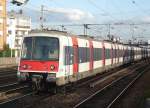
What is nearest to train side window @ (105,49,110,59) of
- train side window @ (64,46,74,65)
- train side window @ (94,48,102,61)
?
train side window @ (94,48,102,61)

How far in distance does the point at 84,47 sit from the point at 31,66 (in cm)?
613

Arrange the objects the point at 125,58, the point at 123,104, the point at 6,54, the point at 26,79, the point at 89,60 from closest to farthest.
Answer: the point at 123,104 < the point at 26,79 < the point at 89,60 < the point at 125,58 < the point at 6,54

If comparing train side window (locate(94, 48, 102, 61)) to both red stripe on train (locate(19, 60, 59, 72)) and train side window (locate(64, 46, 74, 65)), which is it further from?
red stripe on train (locate(19, 60, 59, 72))

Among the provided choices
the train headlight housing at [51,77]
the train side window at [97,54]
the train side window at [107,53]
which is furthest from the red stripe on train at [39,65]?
the train side window at [107,53]

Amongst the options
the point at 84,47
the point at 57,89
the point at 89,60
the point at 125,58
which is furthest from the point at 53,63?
the point at 125,58

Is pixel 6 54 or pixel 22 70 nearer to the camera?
pixel 22 70

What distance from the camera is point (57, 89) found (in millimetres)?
20000

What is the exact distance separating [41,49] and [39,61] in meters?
0.62

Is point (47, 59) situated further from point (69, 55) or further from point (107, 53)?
point (107, 53)

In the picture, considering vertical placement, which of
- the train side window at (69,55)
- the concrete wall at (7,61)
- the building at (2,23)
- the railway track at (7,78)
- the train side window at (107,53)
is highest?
the building at (2,23)

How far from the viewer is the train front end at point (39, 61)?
17.9 metres

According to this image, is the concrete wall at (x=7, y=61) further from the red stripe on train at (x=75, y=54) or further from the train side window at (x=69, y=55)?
the train side window at (x=69, y=55)

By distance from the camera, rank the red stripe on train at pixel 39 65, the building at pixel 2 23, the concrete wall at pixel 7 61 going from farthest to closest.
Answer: the building at pixel 2 23
the concrete wall at pixel 7 61
the red stripe on train at pixel 39 65

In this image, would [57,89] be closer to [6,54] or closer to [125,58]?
[125,58]
